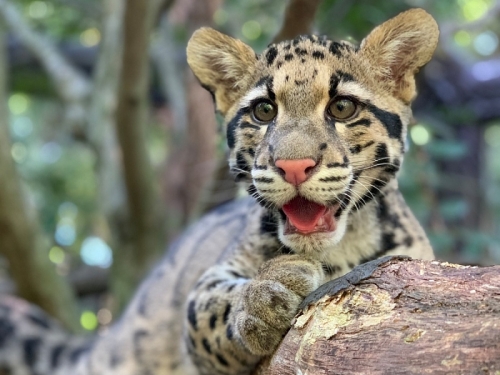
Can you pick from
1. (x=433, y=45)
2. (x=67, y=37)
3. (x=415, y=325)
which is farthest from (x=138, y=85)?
(x=67, y=37)

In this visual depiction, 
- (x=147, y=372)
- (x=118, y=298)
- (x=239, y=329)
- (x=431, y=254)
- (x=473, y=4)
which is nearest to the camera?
(x=239, y=329)

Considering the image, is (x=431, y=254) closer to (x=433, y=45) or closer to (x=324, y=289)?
(x=433, y=45)

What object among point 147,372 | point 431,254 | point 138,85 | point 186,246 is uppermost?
point 138,85

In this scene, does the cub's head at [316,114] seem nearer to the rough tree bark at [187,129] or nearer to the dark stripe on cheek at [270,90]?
the dark stripe on cheek at [270,90]

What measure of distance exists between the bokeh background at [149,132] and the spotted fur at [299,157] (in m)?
0.97

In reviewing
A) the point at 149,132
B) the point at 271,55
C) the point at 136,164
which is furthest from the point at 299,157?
the point at 149,132

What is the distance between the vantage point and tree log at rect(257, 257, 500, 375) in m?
1.93

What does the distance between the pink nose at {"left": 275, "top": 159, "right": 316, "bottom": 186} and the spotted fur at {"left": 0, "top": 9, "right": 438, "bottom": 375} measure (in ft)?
0.07

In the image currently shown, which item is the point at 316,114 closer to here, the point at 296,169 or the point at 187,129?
the point at 296,169

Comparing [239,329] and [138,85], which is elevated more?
[138,85]

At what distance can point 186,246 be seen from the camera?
5.18m

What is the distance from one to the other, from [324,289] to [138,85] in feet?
10.8

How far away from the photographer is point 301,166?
2.67 m

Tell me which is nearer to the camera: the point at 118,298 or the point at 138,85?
the point at 138,85
